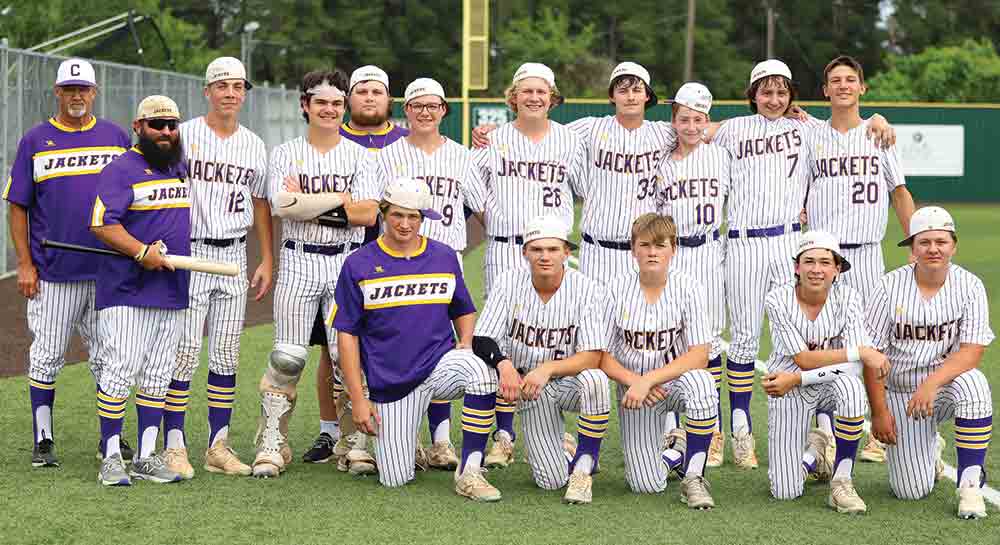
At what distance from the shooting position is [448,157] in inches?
306

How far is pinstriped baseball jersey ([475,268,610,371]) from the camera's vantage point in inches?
279

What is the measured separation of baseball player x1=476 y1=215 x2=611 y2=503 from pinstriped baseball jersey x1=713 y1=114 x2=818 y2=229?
1.19 metres


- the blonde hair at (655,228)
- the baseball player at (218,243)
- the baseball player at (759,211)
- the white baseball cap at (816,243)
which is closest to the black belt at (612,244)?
the baseball player at (759,211)

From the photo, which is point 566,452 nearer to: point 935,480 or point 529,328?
point 529,328

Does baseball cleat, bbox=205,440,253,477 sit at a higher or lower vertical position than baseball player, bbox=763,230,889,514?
lower

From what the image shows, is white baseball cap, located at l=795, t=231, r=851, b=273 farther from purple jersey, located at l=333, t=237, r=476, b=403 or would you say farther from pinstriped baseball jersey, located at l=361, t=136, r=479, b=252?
pinstriped baseball jersey, located at l=361, t=136, r=479, b=252

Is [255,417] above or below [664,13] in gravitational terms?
below

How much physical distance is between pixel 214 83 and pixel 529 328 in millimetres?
2096

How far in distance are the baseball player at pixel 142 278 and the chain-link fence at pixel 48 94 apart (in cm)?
928

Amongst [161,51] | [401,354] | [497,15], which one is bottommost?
[401,354]

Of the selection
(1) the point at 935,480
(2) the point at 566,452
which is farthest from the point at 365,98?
(1) the point at 935,480

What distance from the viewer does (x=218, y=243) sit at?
24.1 ft

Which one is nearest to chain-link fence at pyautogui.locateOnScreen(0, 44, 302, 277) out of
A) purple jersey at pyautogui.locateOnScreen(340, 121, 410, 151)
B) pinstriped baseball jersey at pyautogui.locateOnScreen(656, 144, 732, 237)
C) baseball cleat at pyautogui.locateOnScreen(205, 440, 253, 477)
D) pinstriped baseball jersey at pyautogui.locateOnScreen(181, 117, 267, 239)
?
purple jersey at pyautogui.locateOnScreen(340, 121, 410, 151)

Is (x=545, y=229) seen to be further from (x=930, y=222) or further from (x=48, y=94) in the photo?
(x=48, y=94)
